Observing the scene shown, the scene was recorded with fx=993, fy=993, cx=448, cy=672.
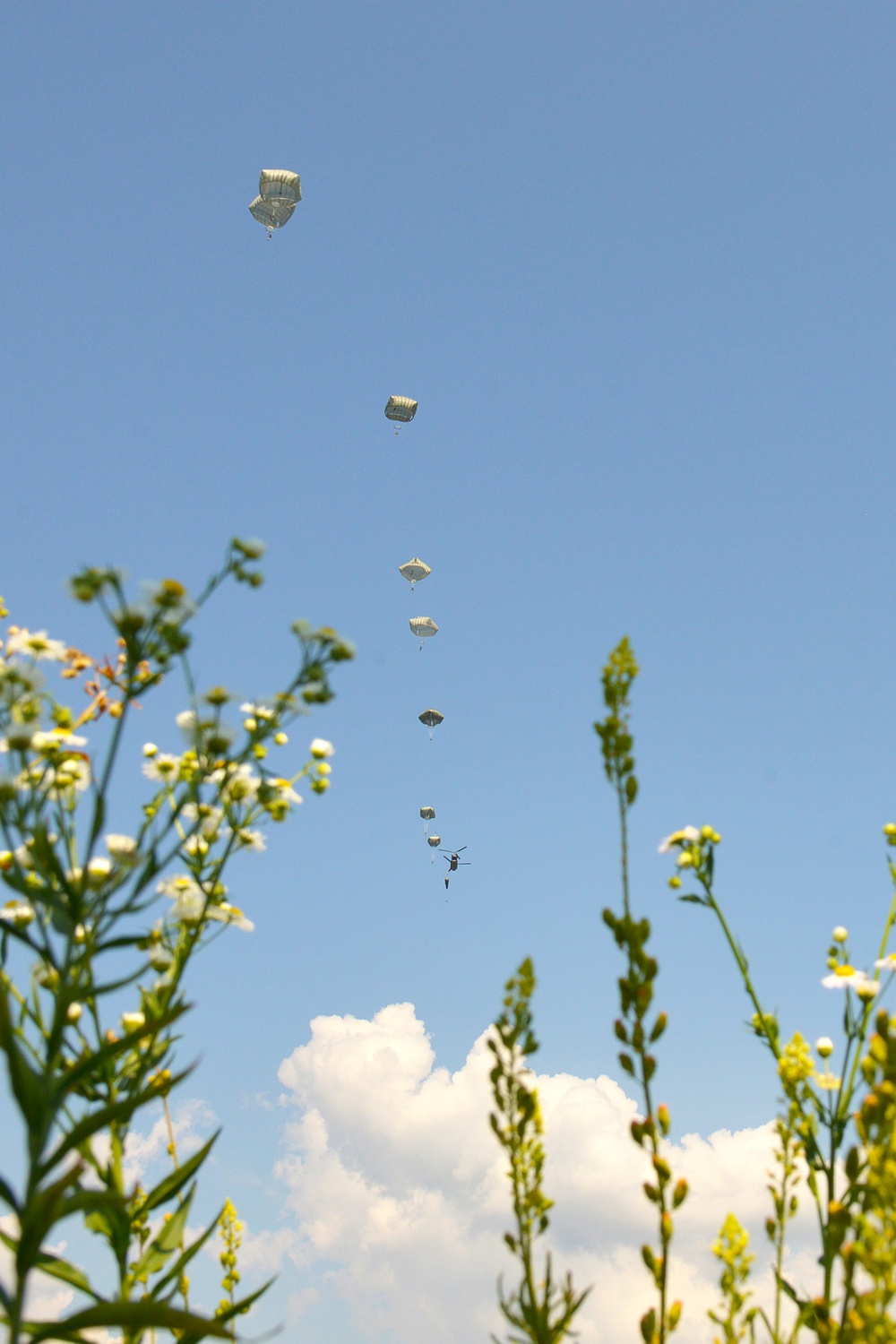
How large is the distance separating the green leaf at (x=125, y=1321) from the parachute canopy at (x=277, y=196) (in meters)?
42.2

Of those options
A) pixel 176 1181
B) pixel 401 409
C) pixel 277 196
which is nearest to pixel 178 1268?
pixel 176 1181

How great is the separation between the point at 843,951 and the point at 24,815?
10.4 feet

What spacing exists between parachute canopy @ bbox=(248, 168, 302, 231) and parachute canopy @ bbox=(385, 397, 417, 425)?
9.61m

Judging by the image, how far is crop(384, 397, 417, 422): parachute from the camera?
156 ft

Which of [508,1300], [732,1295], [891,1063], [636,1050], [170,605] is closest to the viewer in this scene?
[891,1063]

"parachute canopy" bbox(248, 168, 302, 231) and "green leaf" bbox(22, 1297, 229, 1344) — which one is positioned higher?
"parachute canopy" bbox(248, 168, 302, 231)

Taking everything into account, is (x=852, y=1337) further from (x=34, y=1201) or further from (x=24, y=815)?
(x=24, y=815)

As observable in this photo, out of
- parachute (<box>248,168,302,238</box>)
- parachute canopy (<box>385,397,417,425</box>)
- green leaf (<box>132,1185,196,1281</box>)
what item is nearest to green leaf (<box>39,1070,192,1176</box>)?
green leaf (<box>132,1185,196,1281</box>)

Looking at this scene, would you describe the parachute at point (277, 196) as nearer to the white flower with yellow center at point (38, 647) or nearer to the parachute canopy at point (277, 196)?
the parachute canopy at point (277, 196)

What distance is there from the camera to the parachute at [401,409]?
47.4m

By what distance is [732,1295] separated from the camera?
3.17 meters

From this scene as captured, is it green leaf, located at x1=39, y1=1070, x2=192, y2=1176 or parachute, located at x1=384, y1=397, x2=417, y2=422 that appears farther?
parachute, located at x1=384, y1=397, x2=417, y2=422

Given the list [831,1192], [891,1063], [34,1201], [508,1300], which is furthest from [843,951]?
[34,1201]

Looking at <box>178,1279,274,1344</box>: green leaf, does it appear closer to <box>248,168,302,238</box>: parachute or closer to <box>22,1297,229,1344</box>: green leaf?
<box>22,1297,229,1344</box>: green leaf
